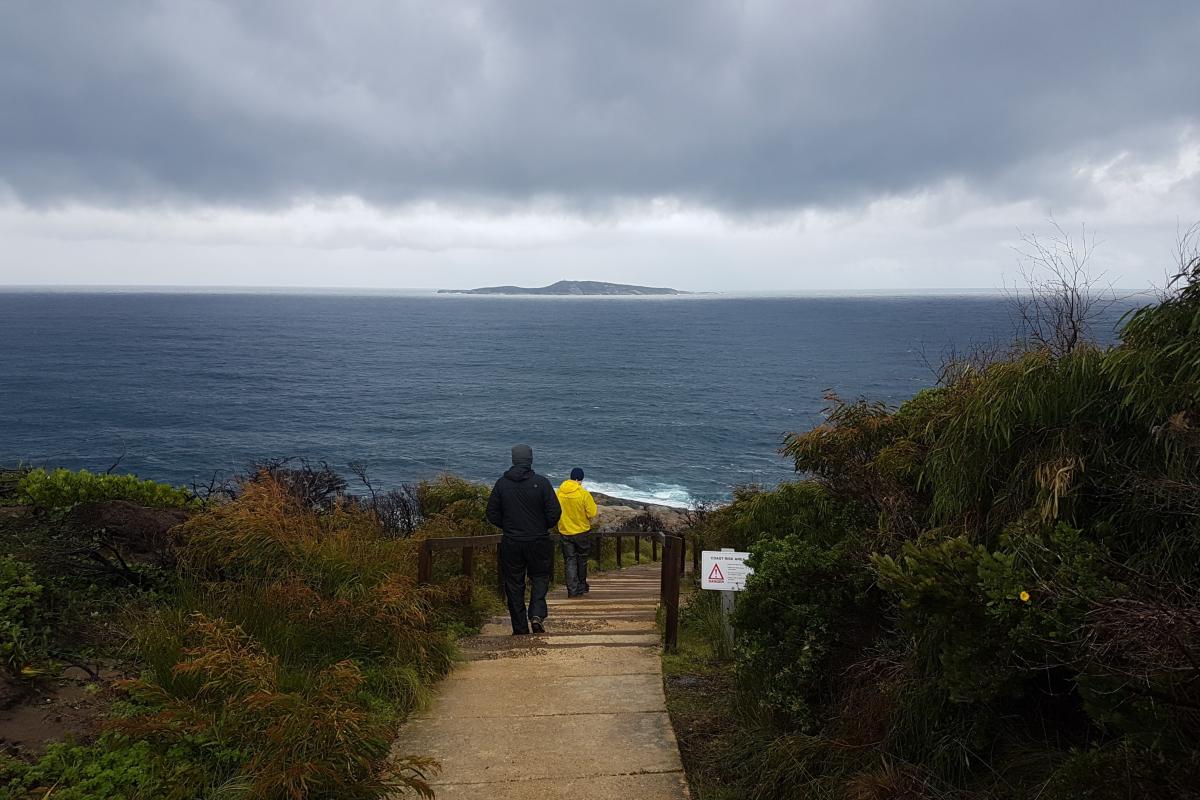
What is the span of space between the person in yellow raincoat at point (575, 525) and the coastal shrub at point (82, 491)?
4402mm

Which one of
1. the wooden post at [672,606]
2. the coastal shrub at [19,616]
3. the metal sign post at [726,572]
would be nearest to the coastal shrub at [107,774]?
the coastal shrub at [19,616]

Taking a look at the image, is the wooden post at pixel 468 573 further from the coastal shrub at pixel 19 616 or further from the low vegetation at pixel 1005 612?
the coastal shrub at pixel 19 616

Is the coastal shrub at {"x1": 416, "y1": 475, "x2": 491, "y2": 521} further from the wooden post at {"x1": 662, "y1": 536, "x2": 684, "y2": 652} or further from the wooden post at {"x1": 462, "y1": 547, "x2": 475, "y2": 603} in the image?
the wooden post at {"x1": 662, "y1": 536, "x2": 684, "y2": 652}

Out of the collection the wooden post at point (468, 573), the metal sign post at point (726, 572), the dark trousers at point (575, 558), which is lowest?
the dark trousers at point (575, 558)

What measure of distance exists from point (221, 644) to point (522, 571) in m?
3.42

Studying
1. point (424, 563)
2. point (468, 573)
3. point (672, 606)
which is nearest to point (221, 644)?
point (424, 563)

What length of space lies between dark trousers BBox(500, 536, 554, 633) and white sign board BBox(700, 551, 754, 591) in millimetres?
1627

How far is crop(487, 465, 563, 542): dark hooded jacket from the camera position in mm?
7773

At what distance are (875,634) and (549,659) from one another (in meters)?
2.90

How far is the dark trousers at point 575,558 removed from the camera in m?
10.7

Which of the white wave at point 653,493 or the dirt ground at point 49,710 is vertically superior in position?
the dirt ground at point 49,710

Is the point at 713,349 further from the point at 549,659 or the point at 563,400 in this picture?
the point at 549,659

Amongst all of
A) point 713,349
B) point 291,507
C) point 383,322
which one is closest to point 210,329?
point 383,322

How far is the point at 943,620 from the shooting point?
3658 mm
